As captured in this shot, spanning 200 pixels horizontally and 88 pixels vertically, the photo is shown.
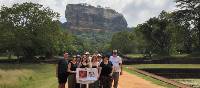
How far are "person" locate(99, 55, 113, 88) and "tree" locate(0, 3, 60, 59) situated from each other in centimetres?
5507

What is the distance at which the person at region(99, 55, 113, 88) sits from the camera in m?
17.7

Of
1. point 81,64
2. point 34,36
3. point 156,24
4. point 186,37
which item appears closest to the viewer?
point 81,64

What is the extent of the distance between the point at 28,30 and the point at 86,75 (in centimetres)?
5746

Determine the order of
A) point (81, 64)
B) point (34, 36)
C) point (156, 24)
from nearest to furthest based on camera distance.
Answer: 1. point (81, 64)
2. point (34, 36)
3. point (156, 24)

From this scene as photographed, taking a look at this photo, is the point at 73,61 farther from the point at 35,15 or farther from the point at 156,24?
the point at 156,24

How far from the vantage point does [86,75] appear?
17.0m

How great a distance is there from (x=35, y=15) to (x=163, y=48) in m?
30.7

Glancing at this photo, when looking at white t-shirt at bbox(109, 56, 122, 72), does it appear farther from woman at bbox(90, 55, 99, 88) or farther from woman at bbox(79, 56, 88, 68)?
woman at bbox(79, 56, 88, 68)

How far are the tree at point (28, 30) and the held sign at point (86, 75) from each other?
55.6m

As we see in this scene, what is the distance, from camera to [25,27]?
242ft

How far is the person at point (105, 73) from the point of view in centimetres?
1769

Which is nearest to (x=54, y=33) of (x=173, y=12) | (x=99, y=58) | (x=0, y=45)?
(x=0, y=45)

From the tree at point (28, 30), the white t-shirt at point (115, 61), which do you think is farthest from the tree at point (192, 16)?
the white t-shirt at point (115, 61)

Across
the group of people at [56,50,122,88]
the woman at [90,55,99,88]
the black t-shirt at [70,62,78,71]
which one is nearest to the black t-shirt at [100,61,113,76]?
the group of people at [56,50,122,88]
